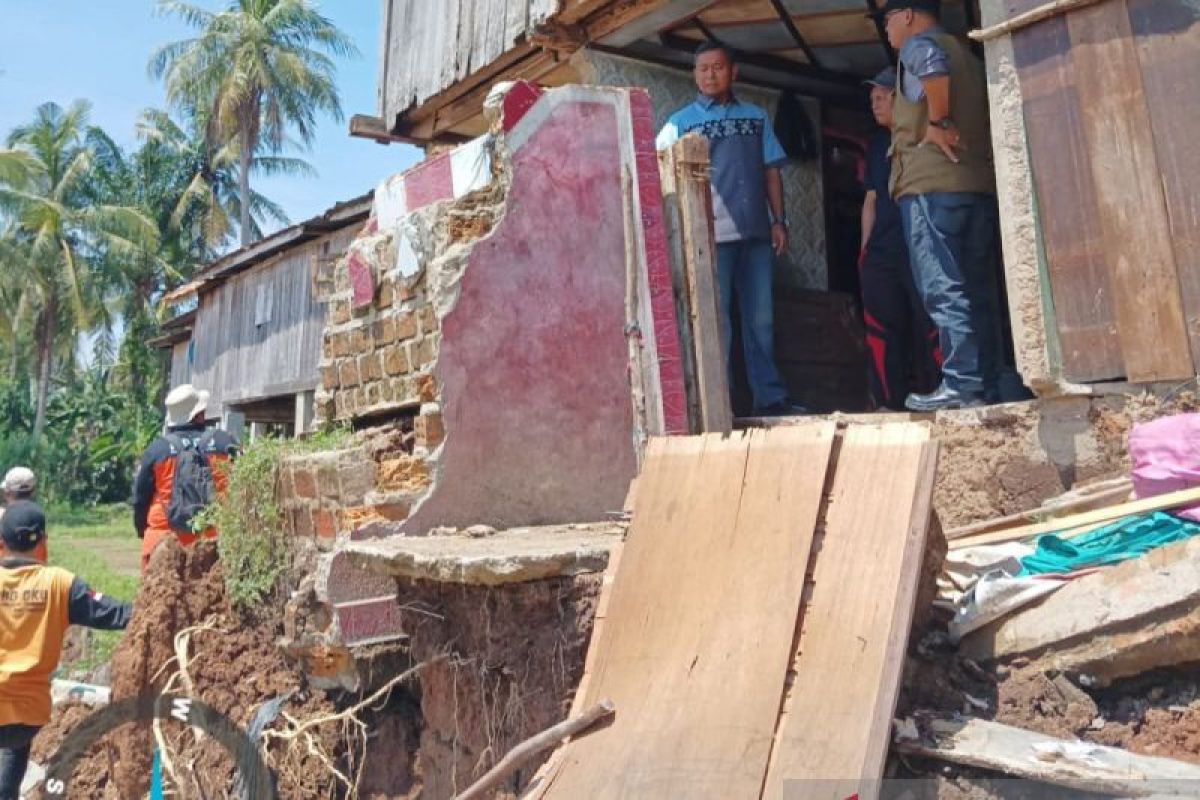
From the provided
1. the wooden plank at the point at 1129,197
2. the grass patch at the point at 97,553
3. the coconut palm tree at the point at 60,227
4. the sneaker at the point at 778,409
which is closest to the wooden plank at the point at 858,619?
the wooden plank at the point at 1129,197

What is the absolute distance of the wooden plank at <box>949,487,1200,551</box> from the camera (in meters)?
2.89

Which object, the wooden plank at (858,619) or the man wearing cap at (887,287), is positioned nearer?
the wooden plank at (858,619)

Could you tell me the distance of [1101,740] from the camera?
7.77ft

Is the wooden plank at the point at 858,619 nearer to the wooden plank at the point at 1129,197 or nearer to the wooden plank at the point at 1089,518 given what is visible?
the wooden plank at the point at 1089,518

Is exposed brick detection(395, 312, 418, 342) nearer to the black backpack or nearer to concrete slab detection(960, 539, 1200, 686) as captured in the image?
the black backpack

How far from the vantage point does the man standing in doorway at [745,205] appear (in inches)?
209

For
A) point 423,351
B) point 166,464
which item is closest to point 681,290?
point 423,351

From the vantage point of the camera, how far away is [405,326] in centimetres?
445

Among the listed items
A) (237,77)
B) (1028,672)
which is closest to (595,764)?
(1028,672)

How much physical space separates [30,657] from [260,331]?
1395 cm

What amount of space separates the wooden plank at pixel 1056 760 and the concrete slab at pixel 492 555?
1205mm

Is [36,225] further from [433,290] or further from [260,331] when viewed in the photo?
A: [433,290]

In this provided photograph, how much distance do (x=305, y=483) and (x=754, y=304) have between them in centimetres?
251

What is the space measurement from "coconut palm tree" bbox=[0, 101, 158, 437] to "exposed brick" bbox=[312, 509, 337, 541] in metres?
25.1
